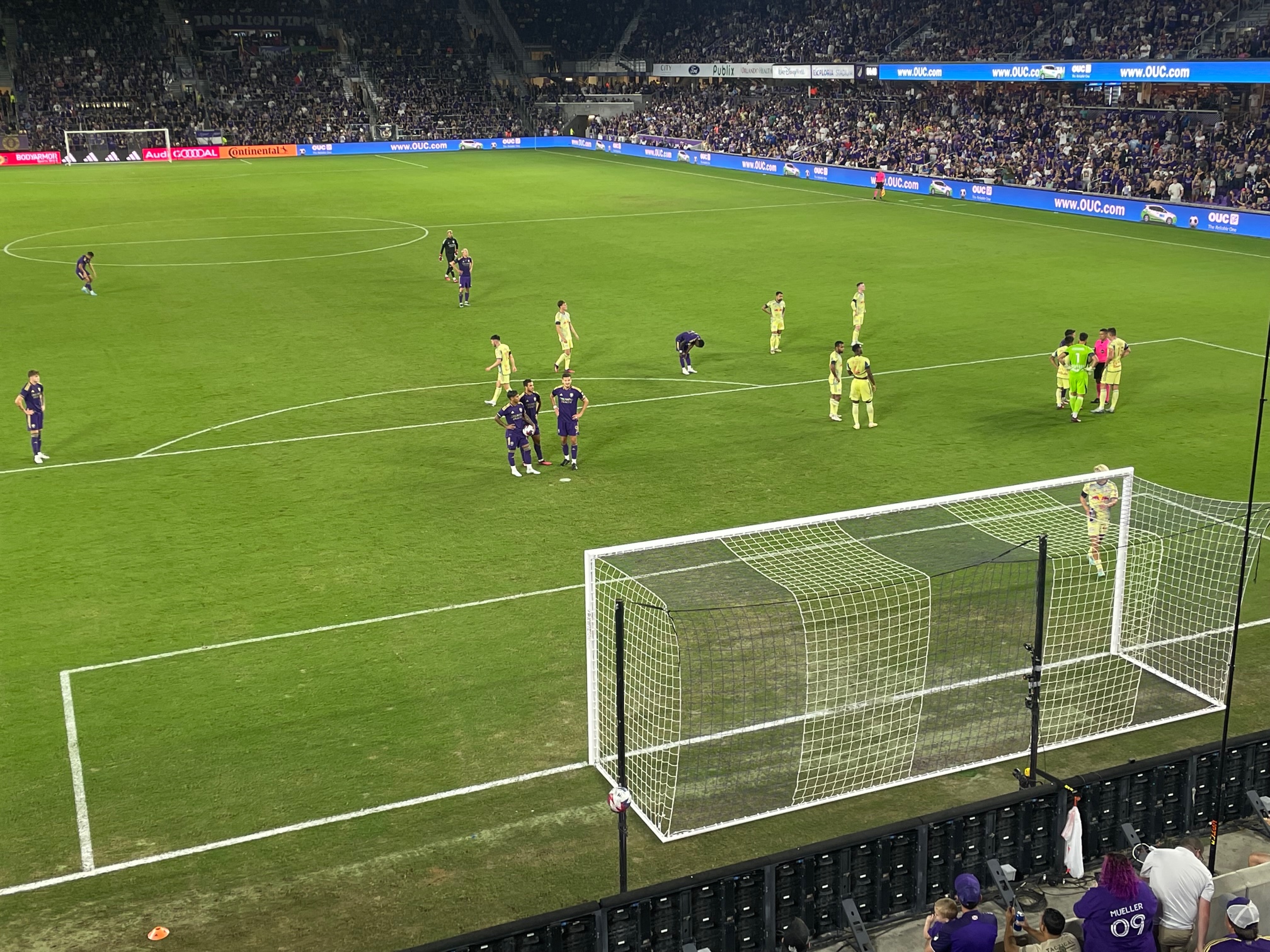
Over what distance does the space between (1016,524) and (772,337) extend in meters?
11.0

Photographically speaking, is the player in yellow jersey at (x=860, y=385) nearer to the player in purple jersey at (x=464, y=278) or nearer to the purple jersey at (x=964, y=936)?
the player in purple jersey at (x=464, y=278)

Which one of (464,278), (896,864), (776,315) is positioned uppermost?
(464,278)

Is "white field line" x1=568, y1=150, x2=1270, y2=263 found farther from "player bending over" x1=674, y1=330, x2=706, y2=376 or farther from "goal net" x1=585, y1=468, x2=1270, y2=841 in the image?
"goal net" x1=585, y1=468, x2=1270, y2=841

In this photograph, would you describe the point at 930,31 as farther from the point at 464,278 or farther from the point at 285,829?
the point at 285,829

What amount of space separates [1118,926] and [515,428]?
44.8ft

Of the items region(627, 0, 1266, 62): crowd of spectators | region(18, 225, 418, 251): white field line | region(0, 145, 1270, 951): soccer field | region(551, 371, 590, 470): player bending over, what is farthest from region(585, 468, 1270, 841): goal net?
region(627, 0, 1266, 62): crowd of spectators

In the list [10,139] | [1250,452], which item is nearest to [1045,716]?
[1250,452]

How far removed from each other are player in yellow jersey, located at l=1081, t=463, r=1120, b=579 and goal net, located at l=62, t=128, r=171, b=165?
237 feet

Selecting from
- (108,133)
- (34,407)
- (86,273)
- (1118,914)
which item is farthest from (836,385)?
(108,133)

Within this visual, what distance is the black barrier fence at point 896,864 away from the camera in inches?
352

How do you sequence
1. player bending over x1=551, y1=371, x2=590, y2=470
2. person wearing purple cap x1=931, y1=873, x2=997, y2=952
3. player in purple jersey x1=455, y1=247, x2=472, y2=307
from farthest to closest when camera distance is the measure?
player in purple jersey x1=455, y1=247, x2=472, y2=307 → player bending over x1=551, y1=371, x2=590, y2=470 → person wearing purple cap x1=931, y1=873, x2=997, y2=952

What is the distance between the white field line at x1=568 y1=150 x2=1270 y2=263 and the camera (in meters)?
42.2

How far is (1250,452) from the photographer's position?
70.0 feet

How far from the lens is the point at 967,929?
8133 millimetres
